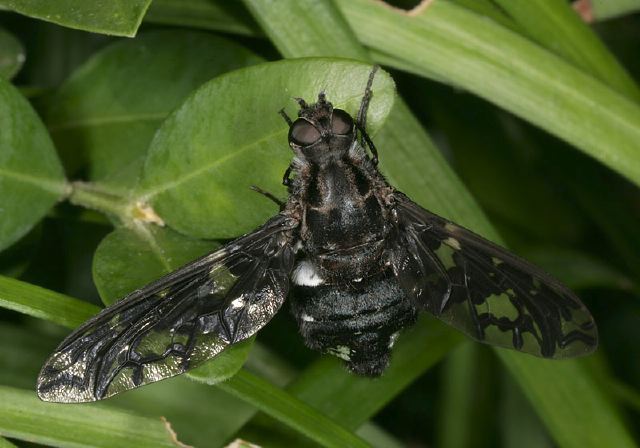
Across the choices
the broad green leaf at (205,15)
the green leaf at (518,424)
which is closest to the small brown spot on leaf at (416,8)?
the broad green leaf at (205,15)

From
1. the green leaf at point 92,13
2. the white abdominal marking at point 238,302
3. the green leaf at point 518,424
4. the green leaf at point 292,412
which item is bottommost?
the green leaf at point 518,424

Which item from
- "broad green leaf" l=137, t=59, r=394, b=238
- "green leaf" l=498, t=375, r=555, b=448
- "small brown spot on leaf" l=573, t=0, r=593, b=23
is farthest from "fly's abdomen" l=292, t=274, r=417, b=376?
"green leaf" l=498, t=375, r=555, b=448

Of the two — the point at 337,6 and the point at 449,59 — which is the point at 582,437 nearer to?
the point at 449,59

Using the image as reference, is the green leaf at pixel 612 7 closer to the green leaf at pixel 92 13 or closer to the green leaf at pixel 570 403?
the green leaf at pixel 570 403

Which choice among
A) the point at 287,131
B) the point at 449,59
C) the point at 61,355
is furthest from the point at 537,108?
the point at 61,355

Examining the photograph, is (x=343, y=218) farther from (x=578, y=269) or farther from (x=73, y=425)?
(x=578, y=269)

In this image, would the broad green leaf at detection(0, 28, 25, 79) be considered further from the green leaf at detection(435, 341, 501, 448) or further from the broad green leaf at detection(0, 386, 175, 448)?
the green leaf at detection(435, 341, 501, 448)
